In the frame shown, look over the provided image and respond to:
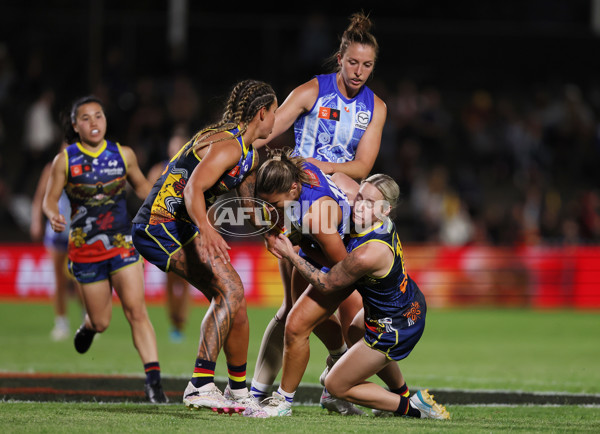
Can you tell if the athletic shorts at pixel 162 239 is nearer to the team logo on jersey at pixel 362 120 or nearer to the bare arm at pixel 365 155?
the bare arm at pixel 365 155

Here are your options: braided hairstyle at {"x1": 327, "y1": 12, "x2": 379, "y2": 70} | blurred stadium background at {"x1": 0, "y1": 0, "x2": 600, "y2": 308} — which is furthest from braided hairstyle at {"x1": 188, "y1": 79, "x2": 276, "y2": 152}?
blurred stadium background at {"x1": 0, "y1": 0, "x2": 600, "y2": 308}

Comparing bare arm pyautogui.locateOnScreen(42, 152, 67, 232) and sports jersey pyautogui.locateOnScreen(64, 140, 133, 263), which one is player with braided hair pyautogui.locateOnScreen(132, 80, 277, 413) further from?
bare arm pyautogui.locateOnScreen(42, 152, 67, 232)

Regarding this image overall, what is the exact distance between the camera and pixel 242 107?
20.8ft

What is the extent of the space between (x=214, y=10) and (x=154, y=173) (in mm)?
12784

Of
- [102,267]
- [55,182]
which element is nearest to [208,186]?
[102,267]

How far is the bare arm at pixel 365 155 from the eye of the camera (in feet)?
22.9

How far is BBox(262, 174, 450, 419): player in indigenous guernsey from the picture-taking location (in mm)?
6211

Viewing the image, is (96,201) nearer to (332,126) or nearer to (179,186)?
(179,186)

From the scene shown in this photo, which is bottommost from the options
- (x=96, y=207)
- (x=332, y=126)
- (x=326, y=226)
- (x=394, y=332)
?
(x=394, y=332)

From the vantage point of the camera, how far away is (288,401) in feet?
20.9

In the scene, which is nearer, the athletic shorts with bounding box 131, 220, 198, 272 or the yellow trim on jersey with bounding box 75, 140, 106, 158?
the athletic shorts with bounding box 131, 220, 198, 272

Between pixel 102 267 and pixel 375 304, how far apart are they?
105 inches

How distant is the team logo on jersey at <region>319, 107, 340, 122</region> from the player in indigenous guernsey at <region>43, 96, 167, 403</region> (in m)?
1.71

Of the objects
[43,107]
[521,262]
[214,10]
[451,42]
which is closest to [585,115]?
[451,42]
